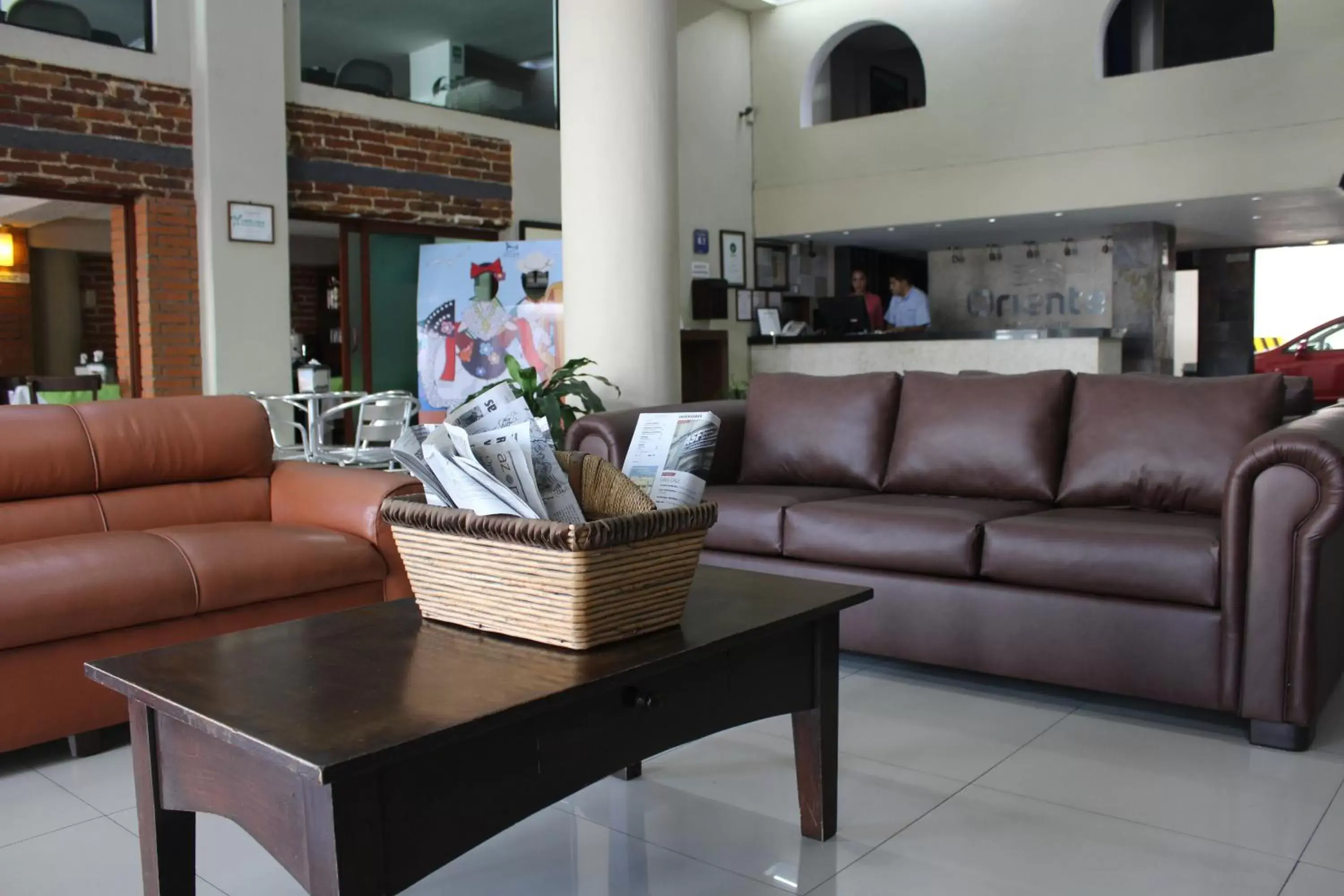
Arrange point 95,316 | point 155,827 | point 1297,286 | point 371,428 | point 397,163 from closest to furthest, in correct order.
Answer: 1. point 155,827
2. point 371,428
3. point 397,163
4. point 95,316
5. point 1297,286

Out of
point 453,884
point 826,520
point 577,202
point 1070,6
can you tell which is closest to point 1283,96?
point 1070,6

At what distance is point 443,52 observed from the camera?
8.73 metres

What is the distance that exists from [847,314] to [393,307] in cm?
442

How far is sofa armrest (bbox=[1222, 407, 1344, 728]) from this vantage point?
2.73m

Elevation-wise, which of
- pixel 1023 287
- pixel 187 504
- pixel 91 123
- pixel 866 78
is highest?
pixel 866 78

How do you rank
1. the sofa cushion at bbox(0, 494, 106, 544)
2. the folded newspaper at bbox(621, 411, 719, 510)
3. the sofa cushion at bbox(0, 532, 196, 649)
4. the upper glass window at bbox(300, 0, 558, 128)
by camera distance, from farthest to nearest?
the upper glass window at bbox(300, 0, 558, 128), the sofa cushion at bbox(0, 494, 106, 544), the sofa cushion at bbox(0, 532, 196, 649), the folded newspaper at bbox(621, 411, 719, 510)

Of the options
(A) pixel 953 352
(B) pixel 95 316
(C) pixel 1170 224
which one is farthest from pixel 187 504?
(C) pixel 1170 224

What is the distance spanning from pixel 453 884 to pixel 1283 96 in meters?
9.37

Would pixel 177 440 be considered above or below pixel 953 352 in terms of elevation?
below

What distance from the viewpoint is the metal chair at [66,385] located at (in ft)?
22.2

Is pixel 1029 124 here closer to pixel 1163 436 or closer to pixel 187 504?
pixel 1163 436

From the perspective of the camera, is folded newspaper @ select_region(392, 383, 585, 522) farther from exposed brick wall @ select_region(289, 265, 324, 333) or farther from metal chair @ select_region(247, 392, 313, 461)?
exposed brick wall @ select_region(289, 265, 324, 333)

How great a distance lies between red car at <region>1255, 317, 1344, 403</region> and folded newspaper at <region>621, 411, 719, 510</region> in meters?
10.2

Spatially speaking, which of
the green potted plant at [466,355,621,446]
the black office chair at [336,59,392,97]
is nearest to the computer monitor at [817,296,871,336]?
the black office chair at [336,59,392,97]
